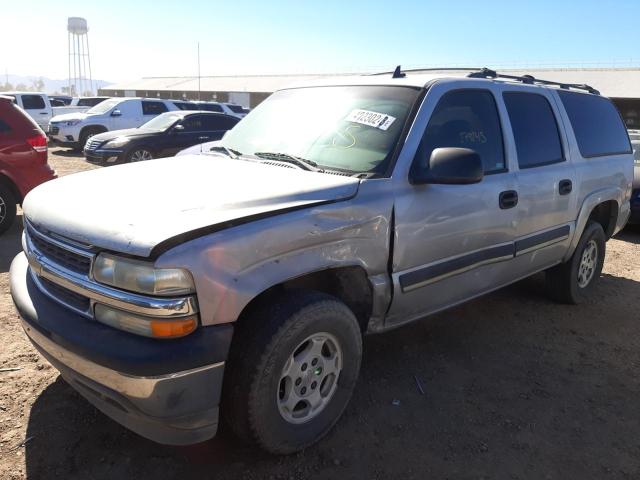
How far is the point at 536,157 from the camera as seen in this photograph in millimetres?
3963

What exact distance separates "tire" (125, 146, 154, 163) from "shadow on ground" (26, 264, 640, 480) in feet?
31.5

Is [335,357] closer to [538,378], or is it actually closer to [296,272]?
[296,272]

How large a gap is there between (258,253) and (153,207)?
51 centimetres

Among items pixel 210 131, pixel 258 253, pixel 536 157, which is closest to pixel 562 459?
pixel 258 253

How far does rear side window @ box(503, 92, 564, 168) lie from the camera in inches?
151

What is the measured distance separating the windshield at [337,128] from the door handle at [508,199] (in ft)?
3.08

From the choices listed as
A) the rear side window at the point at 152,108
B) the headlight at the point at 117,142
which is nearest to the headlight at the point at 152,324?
the headlight at the point at 117,142

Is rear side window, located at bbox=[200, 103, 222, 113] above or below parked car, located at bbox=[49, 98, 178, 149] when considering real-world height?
above

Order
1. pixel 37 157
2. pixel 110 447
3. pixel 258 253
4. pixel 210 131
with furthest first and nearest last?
1. pixel 210 131
2. pixel 37 157
3. pixel 110 447
4. pixel 258 253

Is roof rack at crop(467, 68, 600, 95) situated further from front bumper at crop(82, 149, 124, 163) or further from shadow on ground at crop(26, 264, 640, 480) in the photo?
front bumper at crop(82, 149, 124, 163)

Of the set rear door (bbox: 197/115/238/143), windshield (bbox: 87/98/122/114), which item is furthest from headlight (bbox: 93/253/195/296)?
windshield (bbox: 87/98/122/114)

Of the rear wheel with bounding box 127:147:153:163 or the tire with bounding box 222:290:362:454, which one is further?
the rear wheel with bounding box 127:147:153:163

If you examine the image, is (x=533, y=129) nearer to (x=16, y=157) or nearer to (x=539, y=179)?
(x=539, y=179)

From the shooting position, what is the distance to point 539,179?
A: 391 cm
